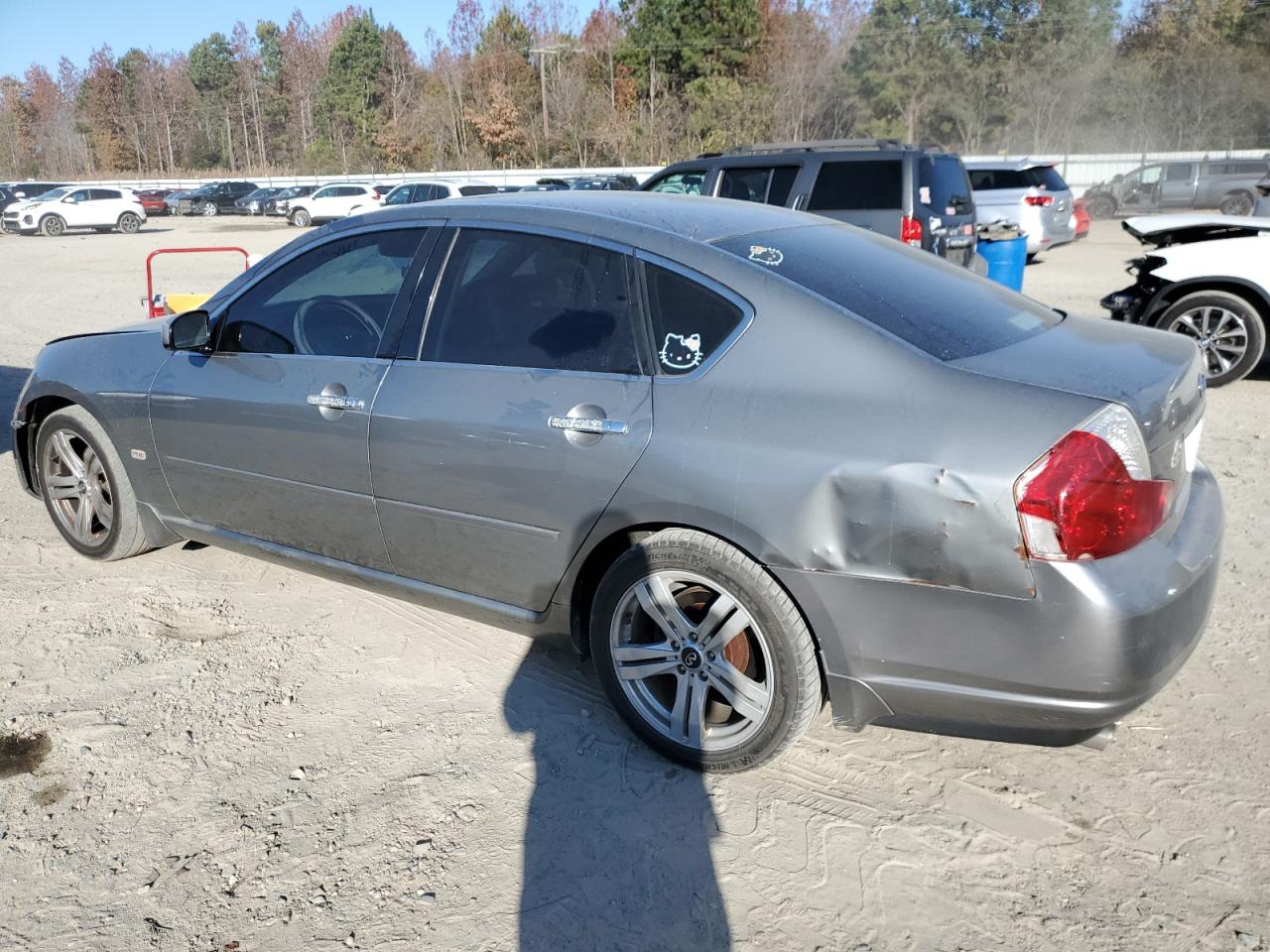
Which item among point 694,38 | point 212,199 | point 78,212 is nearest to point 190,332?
point 78,212

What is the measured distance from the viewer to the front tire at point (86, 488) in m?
4.56

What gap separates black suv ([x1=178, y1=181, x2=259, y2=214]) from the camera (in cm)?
4425

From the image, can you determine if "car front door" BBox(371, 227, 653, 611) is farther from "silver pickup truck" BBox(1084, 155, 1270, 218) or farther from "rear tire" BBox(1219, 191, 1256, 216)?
"rear tire" BBox(1219, 191, 1256, 216)

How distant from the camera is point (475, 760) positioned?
3252 mm

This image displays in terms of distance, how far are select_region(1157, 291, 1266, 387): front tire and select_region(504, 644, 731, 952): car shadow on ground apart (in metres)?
6.46

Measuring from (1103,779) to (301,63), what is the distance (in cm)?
8766

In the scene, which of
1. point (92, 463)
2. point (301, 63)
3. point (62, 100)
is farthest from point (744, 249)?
point (62, 100)

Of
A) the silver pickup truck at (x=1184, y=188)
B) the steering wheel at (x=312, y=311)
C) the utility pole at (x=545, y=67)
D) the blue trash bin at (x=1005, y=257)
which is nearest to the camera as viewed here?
the steering wheel at (x=312, y=311)

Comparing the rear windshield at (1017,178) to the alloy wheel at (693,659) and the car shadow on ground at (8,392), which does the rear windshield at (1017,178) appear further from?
the alloy wheel at (693,659)

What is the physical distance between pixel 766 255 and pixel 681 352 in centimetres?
43

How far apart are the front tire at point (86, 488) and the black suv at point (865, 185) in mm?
7099


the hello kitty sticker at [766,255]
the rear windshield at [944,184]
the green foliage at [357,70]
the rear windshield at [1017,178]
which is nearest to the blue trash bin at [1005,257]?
the rear windshield at [944,184]

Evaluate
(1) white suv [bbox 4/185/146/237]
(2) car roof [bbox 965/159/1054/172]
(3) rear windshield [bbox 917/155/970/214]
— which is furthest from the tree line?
(3) rear windshield [bbox 917/155/970/214]

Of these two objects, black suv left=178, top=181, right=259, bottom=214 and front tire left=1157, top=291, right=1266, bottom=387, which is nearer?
front tire left=1157, top=291, right=1266, bottom=387
